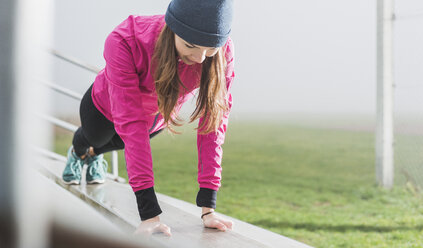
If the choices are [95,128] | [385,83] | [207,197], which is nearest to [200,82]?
[207,197]

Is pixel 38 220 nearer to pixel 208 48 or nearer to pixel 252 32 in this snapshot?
pixel 208 48

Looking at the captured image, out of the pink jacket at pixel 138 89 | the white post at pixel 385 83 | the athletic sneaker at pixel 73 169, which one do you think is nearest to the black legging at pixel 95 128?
the athletic sneaker at pixel 73 169

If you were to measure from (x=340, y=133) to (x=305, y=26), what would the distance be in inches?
101

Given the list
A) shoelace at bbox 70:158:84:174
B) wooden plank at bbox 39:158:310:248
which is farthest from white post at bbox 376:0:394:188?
shoelace at bbox 70:158:84:174

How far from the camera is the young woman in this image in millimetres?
891

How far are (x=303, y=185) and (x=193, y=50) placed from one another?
17.6 ft

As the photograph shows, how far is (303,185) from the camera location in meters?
6.00

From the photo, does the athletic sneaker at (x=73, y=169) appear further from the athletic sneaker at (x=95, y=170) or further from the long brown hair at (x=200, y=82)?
the long brown hair at (x=200, y=82)

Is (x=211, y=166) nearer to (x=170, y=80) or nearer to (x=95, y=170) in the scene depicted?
(x=170, y=80)

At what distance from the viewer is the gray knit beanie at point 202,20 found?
2.84 feet

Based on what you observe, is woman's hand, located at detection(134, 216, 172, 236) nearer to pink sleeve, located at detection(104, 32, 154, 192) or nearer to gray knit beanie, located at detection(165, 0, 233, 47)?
pink sleeve, located at detection(104, 32, 154, 192)

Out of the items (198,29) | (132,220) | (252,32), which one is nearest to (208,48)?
(198,29)

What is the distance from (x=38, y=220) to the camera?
0.23m

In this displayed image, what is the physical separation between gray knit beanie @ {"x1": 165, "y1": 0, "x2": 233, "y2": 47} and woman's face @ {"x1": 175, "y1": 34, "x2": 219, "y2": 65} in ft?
0.07
